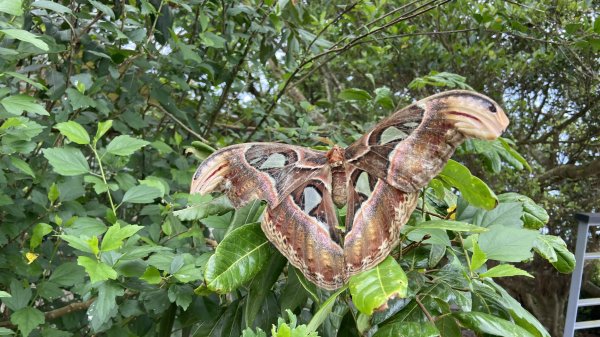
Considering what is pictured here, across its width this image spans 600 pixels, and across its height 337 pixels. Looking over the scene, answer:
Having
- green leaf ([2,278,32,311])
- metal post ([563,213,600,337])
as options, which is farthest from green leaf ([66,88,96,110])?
metal post ([563,213,600,337])

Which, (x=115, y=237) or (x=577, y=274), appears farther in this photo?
(x=577, y=274)

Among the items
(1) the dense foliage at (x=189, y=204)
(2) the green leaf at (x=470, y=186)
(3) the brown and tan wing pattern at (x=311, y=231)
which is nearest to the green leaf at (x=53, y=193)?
(1) the dense foliage at (x=189, y=204)

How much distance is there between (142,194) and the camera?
1.09m

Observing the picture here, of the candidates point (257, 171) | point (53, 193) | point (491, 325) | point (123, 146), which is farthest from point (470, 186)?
point (53, 193)

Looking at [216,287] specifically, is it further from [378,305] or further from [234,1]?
[234,1]

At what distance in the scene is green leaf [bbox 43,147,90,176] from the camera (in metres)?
1.02

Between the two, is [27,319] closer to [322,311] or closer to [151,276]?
[151,276]

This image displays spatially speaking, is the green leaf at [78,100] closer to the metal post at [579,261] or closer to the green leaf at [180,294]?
the green leaf at [180,294]

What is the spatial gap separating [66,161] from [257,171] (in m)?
0.45

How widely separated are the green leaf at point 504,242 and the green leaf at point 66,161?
75 centimetres

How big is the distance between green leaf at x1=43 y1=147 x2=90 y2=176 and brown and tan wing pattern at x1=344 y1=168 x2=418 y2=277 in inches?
22.4

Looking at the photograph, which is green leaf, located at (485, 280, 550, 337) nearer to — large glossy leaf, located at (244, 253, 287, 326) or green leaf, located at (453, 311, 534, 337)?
green leaf, located at (453, 311, 534, 337)

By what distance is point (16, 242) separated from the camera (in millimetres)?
→ 1457

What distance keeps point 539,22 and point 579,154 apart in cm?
122
